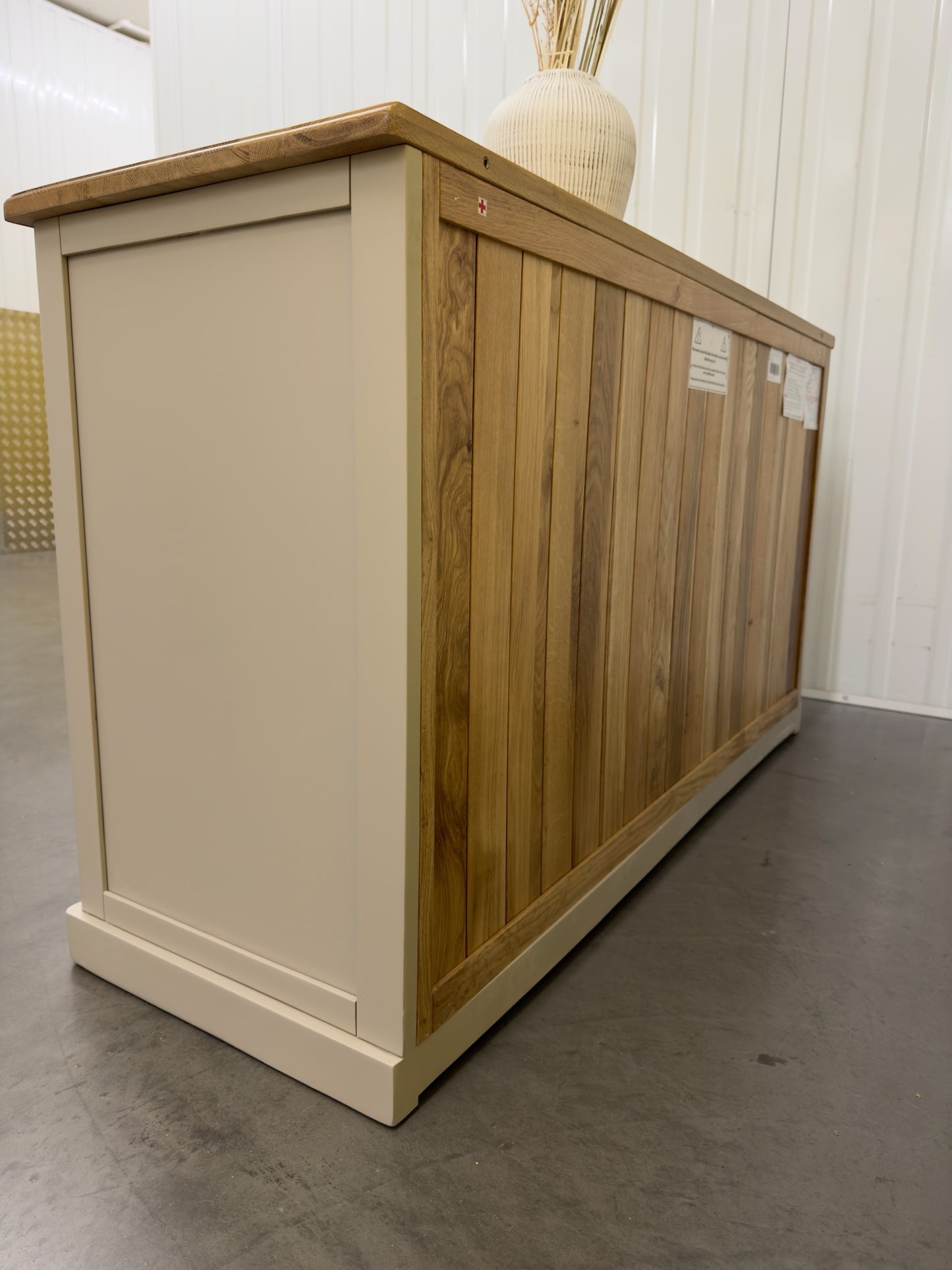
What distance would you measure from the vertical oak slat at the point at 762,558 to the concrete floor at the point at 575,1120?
78 centimetres

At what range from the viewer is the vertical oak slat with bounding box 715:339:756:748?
2227mm

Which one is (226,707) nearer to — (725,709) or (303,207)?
(303,207)

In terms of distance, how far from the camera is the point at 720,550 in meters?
2.23

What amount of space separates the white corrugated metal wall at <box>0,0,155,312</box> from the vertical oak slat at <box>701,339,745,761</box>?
6654 mm

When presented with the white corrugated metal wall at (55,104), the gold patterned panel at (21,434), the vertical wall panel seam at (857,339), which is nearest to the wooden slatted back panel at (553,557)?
the vertical wall panel seam at (857,339)

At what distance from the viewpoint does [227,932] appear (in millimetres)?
1425

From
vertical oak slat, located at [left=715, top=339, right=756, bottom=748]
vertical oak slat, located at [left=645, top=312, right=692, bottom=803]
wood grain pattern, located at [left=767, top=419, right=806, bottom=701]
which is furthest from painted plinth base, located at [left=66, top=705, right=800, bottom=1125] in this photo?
wood grain pattern, located at [left=767, top=419, right=806, bottom=701]

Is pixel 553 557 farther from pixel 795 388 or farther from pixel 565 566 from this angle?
pixel 795 388

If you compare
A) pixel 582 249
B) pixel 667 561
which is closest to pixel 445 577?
pixel 582 249

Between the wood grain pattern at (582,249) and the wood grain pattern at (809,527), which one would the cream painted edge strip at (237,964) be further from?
the wood grain pattern at (809,527)

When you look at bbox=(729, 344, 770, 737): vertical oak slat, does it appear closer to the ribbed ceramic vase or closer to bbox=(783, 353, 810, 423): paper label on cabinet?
bbox=(783, 353, 810, 423): paper label on cabinet

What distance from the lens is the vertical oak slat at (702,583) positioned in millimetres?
2061

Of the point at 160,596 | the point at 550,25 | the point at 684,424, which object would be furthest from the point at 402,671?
the point at 550,25

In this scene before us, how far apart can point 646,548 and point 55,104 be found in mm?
7730
